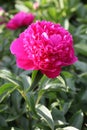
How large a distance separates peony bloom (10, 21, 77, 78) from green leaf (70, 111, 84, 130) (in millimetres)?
234

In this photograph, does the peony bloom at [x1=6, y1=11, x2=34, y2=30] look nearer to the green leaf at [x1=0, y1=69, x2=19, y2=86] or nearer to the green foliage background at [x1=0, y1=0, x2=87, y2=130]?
the green foliage background at [x1=0, y1=0, x2=87, y2=130]

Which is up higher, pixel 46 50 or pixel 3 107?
pixel 46 50

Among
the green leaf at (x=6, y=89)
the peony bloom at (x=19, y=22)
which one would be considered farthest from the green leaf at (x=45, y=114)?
the peony bloom at (x=19, y=22)

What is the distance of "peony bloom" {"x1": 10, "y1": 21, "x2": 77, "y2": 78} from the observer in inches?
44.9

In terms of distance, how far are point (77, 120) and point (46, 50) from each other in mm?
318

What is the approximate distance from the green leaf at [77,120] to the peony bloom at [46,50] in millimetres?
234

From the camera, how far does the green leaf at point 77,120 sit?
1312 millimetres

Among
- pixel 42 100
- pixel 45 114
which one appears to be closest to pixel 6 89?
pixel 45 114

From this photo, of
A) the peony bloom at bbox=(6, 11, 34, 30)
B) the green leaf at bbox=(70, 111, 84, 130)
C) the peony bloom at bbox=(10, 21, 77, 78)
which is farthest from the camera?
the peony bloom at bbox=(6, 11, 34, 30)

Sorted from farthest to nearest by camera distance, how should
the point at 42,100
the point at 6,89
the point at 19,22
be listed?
1. the point at 19,22
2. the point at 42,100
3. the point at 6,89

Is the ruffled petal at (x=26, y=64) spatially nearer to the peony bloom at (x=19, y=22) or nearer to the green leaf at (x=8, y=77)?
the green leaf at (x=8, y=77)

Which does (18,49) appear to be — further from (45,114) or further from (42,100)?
(42,100)

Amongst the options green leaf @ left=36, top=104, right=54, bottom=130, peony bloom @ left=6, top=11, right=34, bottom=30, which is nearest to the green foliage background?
green leaf @ left=36, top=104, right=54, bottom=130

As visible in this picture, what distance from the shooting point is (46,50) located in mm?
1139
